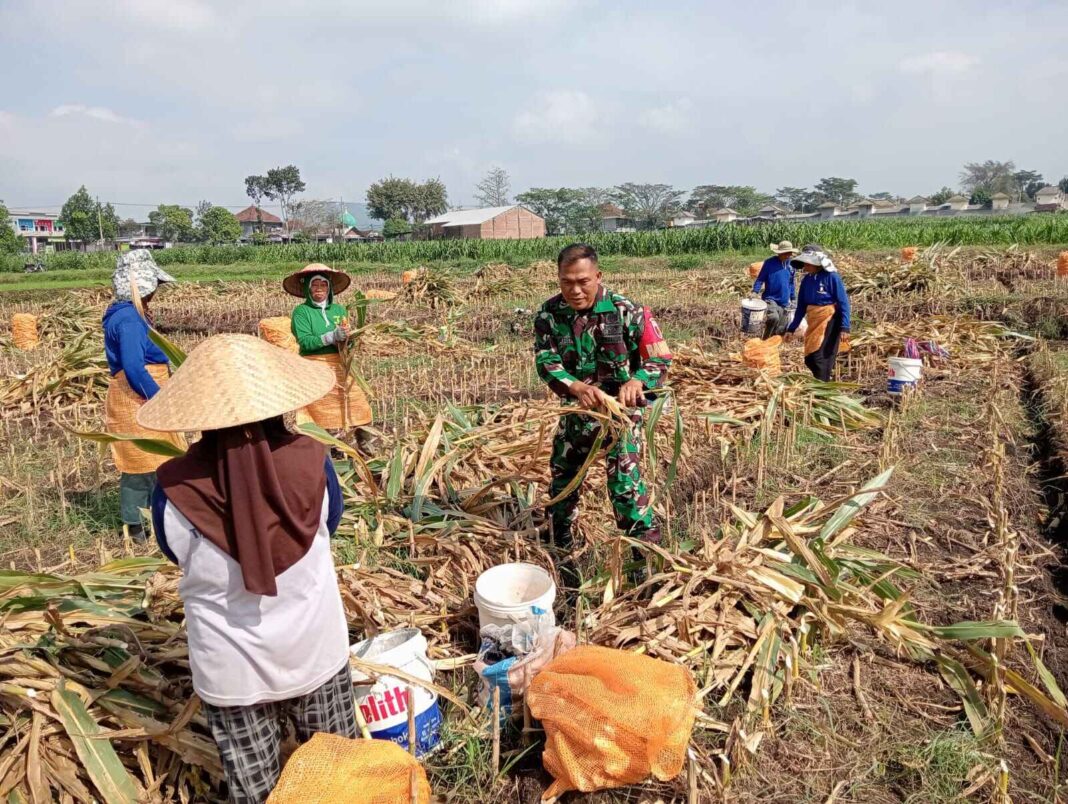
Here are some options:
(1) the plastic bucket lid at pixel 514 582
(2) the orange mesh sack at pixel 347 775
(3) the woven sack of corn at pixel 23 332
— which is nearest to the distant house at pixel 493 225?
(3) the woven sack of corn at pixel 23 332

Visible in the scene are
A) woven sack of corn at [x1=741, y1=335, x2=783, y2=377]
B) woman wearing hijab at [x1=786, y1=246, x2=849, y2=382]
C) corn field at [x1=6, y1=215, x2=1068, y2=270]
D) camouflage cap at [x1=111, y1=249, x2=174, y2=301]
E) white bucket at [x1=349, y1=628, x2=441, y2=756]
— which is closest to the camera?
white bucket at [x1=349, y1=628, x2=441, y2=756]

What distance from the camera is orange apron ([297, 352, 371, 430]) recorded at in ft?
14.3

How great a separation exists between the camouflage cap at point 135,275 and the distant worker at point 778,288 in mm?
5965

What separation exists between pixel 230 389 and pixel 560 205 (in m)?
87.5

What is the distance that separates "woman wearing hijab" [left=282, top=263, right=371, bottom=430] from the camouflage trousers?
175 cm

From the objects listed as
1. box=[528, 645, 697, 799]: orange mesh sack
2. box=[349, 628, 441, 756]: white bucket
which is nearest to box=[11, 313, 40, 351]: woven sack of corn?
box=[349, 628, 441, 756]: white bucket

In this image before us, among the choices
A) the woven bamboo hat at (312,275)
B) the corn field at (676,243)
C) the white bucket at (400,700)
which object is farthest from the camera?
the corn field at (676,243)

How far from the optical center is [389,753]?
1.62 metres

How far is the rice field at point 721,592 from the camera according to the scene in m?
2.04

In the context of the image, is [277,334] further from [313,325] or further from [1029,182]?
[1029,182]

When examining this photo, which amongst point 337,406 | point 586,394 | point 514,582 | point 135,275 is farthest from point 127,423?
point 586,394

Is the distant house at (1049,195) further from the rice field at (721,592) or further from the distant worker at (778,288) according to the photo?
the rice field at (721,592)

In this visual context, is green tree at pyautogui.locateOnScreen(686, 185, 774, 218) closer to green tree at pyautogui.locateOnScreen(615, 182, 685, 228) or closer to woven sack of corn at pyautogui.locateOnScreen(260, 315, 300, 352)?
green tree at pyautogui.locateOnScreen(615, 182, 685, 228)

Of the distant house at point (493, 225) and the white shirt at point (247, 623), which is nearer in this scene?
the white shirt at point (247, 623)
